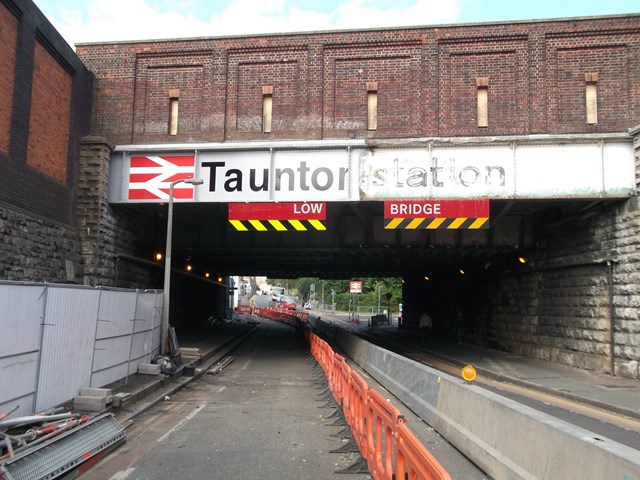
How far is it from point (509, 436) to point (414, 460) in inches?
77.5

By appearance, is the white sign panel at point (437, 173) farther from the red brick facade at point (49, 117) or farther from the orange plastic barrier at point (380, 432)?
the orange plastic barrier at point (380, 432)

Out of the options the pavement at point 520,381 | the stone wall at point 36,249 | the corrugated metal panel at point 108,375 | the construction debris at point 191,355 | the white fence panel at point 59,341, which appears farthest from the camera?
the construction debris at point 191,355

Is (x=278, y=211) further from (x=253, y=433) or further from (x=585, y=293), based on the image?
(x=585, y=293)

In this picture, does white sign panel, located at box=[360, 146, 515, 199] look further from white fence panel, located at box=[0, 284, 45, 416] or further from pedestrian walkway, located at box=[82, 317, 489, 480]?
white fence panel, located at box=[0, 284, 45, 416]

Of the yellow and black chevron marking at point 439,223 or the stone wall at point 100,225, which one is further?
the stone wall at point 100,225

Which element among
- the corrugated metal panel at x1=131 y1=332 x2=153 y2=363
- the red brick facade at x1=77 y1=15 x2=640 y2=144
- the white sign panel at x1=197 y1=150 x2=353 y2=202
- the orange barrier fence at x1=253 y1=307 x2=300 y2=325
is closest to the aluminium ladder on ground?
the corrugated metal panel at x1=131 y1=332 x2=153 y2=363

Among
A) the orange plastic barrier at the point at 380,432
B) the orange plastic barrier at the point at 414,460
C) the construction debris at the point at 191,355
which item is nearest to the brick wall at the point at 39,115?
the construction debris at the point at 191,355

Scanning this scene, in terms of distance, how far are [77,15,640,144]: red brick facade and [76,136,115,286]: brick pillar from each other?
1.95m

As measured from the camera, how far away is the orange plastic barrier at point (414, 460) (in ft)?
11.1

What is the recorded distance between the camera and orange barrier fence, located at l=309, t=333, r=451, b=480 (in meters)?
Answer: 3.75

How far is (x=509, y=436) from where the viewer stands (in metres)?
5.39

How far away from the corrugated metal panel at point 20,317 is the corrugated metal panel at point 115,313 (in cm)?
244

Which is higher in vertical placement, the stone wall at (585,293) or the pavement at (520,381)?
the stone wall at (585,293)

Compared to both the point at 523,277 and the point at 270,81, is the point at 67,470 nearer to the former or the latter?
the point at 270,81
